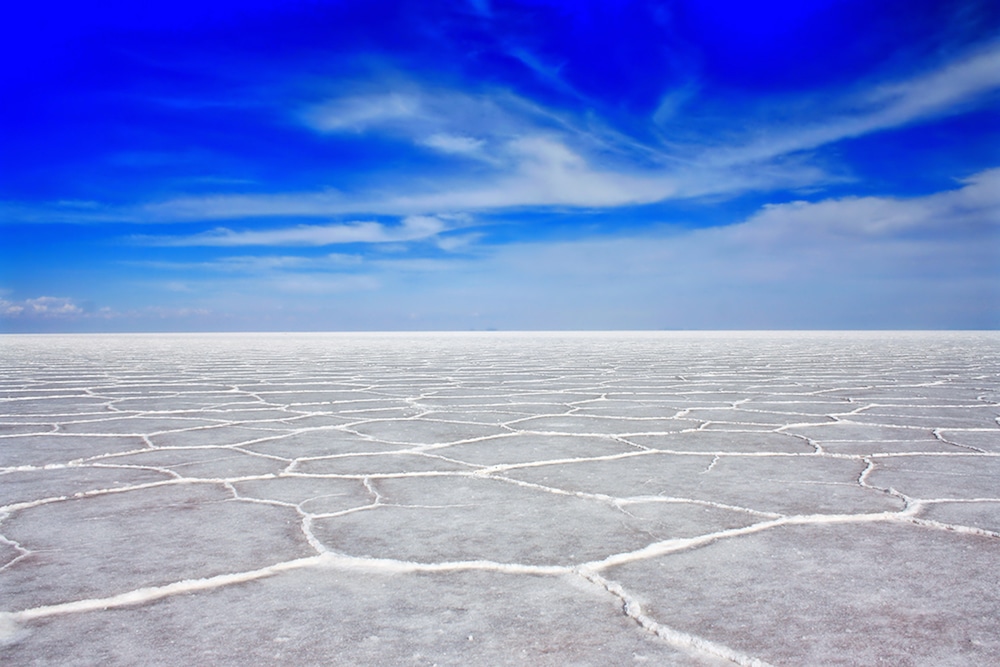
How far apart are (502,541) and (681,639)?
554mm

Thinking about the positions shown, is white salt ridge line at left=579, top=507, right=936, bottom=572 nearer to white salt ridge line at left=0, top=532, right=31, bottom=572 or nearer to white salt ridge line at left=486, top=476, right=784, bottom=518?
white salt ridge line at left=486, top=476, right=784, bottom=518

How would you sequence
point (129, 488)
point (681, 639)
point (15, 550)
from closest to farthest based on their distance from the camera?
point (681, 639) < point (15, 550) < point (129, 488)

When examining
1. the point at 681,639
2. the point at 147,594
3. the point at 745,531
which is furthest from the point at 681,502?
the point at 147,594

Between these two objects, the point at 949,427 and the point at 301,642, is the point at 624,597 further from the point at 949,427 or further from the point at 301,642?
the point at 949,427

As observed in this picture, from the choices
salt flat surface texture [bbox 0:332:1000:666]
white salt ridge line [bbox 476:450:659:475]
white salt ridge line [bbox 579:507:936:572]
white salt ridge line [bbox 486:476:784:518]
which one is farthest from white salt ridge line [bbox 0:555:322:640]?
white salt ridge line [bbox 476:450:659:475]

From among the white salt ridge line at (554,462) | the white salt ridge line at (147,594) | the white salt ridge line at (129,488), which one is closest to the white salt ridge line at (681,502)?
the white salt ridge line at (554,462)

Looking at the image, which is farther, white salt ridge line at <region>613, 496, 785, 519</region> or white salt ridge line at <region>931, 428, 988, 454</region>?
white salt ridge line at <region>931, 428, 988, 454</region>

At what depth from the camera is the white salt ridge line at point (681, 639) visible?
1051 millimetres

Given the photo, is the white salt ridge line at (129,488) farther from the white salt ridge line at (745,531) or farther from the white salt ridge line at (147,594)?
the white salt ridge line at (745,531)

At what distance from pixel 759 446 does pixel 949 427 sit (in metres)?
1.14

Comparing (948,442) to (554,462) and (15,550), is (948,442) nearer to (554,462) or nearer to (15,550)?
(554,462)

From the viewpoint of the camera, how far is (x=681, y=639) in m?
1.11

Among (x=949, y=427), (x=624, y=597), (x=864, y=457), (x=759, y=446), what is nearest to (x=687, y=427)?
(x=759, y=446)

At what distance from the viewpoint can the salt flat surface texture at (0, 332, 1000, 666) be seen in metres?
1.12
